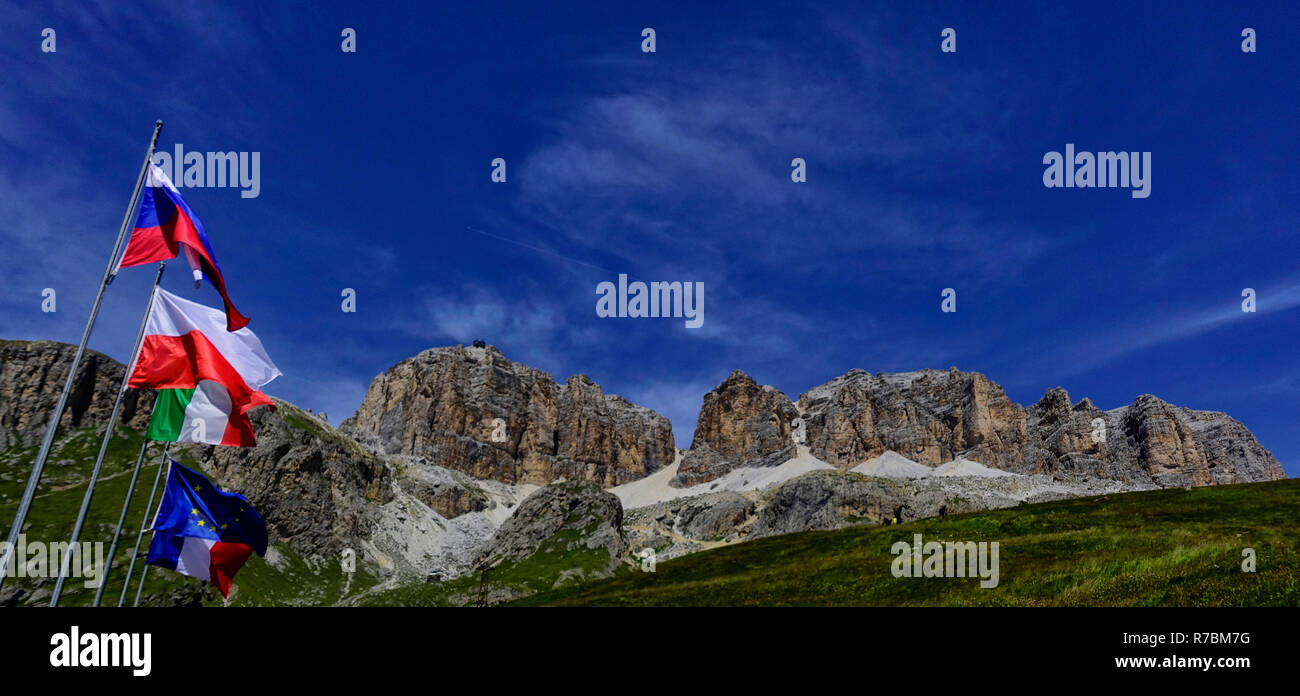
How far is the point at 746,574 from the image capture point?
151 feet

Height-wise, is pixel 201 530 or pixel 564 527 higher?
pixel 201 530

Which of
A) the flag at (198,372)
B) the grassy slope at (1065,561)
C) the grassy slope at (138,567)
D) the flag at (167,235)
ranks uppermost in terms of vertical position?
the flag at (167,235)

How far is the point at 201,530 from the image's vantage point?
2856cm

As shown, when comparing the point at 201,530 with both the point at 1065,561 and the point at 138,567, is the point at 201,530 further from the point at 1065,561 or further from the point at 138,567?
the point at 138,567

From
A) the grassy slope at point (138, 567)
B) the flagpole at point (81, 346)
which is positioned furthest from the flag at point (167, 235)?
the grassy slope at point (138, 567)

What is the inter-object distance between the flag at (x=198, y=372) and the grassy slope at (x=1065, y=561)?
2400cm

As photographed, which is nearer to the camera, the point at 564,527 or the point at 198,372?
the point at 198,372

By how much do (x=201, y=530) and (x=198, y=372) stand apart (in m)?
10.3

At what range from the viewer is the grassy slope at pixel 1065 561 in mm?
21297

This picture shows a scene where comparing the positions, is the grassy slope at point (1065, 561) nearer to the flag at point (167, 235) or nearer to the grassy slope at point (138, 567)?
the flag at point (167, 235)

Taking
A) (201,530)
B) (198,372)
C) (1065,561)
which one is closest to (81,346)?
(198,372)
